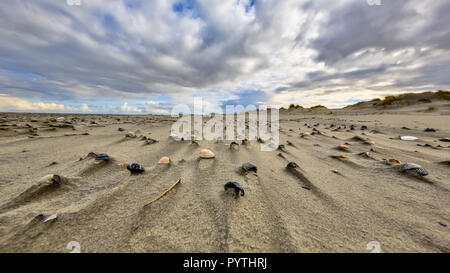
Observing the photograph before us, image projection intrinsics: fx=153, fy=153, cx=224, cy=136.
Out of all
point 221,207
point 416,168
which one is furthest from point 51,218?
point 416,168

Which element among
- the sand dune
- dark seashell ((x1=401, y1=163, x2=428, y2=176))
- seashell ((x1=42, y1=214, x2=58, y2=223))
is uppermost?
dark seashell ((x1=401, y1=163, x2=428, y2=176))

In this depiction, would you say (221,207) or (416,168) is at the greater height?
(416,168)

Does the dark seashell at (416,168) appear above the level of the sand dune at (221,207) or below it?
above

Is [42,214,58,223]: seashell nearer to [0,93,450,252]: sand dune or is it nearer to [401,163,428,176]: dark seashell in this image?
[0,93,450,252]: sand dune

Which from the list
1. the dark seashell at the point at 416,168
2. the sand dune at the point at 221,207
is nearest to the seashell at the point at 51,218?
the sand dune at the point at 221,207

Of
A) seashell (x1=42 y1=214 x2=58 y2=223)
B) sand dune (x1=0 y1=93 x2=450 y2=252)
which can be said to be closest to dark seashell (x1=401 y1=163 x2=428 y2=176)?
sand dune (x1=0 y1=93 x2=450 y2=252)

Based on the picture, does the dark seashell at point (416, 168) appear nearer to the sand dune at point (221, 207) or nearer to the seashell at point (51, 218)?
the sand dune at point (221, 207)

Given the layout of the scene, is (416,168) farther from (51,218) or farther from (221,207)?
(51,218)

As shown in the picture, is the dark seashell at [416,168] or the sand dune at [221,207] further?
the dark seashell at [416,168]

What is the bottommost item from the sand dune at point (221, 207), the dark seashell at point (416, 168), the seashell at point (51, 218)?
the sand dune at point (221, 207)

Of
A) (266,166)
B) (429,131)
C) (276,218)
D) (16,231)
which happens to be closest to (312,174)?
(266,166)

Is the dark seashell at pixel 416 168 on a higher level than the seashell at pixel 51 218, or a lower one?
higher

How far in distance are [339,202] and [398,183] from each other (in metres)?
1.04

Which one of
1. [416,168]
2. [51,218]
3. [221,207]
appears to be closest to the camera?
[51,218]
